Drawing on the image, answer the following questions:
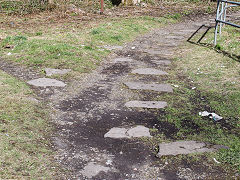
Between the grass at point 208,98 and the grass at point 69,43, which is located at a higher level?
the grass at point 69,43

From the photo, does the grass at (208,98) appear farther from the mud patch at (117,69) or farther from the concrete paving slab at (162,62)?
the mud patch at (117,69)

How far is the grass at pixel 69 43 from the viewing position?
5.98 meters

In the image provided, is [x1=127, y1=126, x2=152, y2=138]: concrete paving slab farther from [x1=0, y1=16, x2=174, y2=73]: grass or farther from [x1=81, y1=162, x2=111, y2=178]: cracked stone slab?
[x1=0, y1=16, x2=174, y2=73]: grass

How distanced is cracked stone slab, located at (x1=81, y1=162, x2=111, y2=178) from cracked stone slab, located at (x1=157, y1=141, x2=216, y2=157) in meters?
0.60

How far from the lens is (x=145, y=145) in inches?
131

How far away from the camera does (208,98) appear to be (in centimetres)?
465

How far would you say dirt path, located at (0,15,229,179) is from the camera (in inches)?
114

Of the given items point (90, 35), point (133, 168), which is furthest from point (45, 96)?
point (90, 35)

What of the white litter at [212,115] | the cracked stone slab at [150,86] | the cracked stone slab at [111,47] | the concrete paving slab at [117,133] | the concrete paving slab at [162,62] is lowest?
the concrete paving slab at [117,133]

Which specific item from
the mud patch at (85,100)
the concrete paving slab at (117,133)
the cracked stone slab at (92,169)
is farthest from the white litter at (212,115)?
the cracked stone slab at (92,169)

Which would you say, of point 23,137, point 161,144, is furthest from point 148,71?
point 23,137

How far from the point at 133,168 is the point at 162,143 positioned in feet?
1.88

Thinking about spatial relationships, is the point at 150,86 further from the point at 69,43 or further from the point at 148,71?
the point at 69,43

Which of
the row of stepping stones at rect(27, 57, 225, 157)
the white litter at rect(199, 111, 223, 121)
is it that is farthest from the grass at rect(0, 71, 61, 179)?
the white litter at rect(199, 111, 223, 121)
